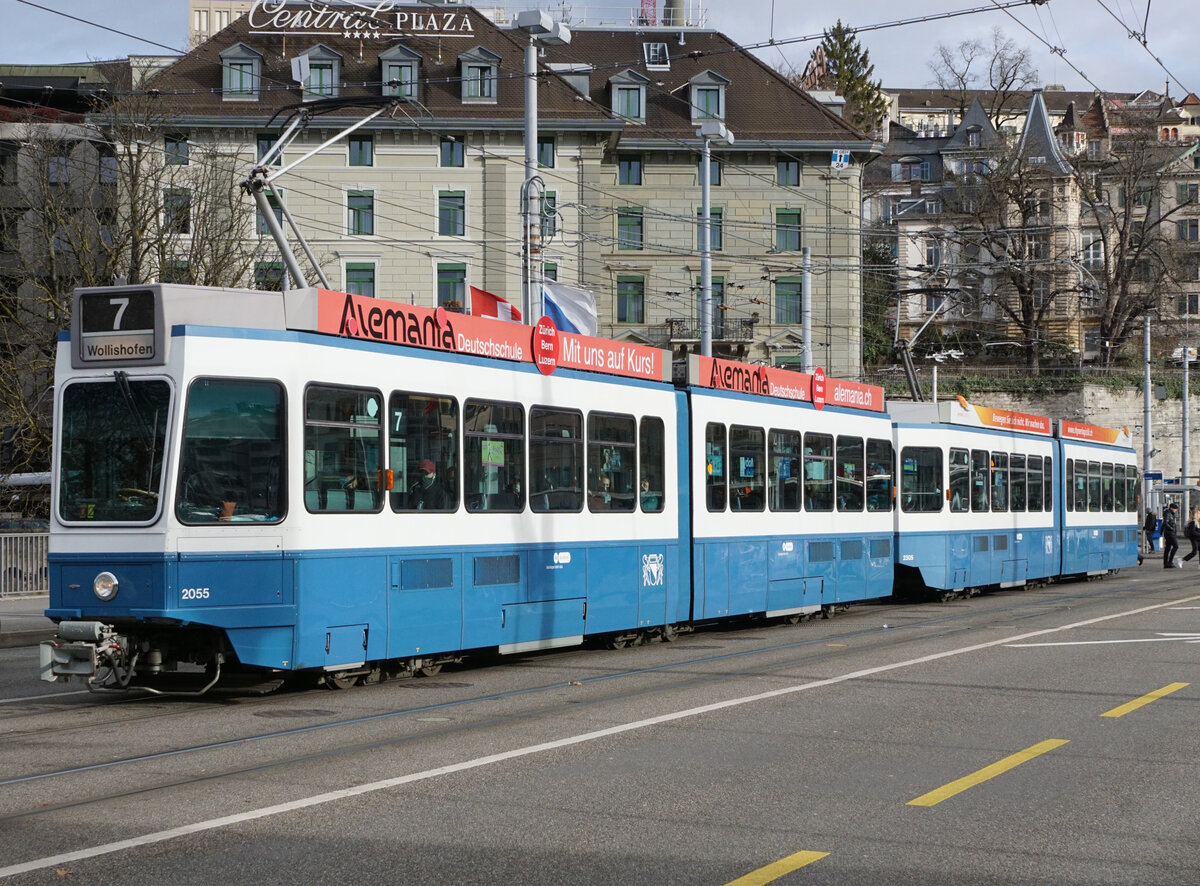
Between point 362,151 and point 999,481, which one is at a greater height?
point 362,151

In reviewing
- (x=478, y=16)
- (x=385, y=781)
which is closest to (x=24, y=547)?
(x=385, y=781)

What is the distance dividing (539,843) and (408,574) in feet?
20.7

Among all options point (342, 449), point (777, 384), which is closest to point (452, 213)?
point (777, 384)

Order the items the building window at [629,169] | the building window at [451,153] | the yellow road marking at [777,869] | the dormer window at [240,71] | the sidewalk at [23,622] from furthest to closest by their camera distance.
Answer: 1. the building window at [629,169]
2. the building window at [451,153]
3. the dormer window at [240,71]
4. the sidewalk at [23,622]
5. the yellow road marking at [777,869]

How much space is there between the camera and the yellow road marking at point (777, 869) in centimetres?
632

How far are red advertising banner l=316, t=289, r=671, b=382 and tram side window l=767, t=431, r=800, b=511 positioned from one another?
10.0 ft

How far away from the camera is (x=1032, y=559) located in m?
30.4

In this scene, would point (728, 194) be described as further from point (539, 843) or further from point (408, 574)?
point (539, 843)

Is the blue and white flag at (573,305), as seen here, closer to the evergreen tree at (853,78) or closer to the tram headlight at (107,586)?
the tram headlight at (107,586)

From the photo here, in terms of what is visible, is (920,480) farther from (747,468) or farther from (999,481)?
(747,468)

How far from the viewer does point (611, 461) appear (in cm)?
1638

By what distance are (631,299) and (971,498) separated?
1370 inches

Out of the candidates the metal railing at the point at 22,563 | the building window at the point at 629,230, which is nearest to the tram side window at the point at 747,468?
the metal railing at the point at 22,563

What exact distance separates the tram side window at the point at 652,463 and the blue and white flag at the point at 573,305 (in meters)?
6.32
